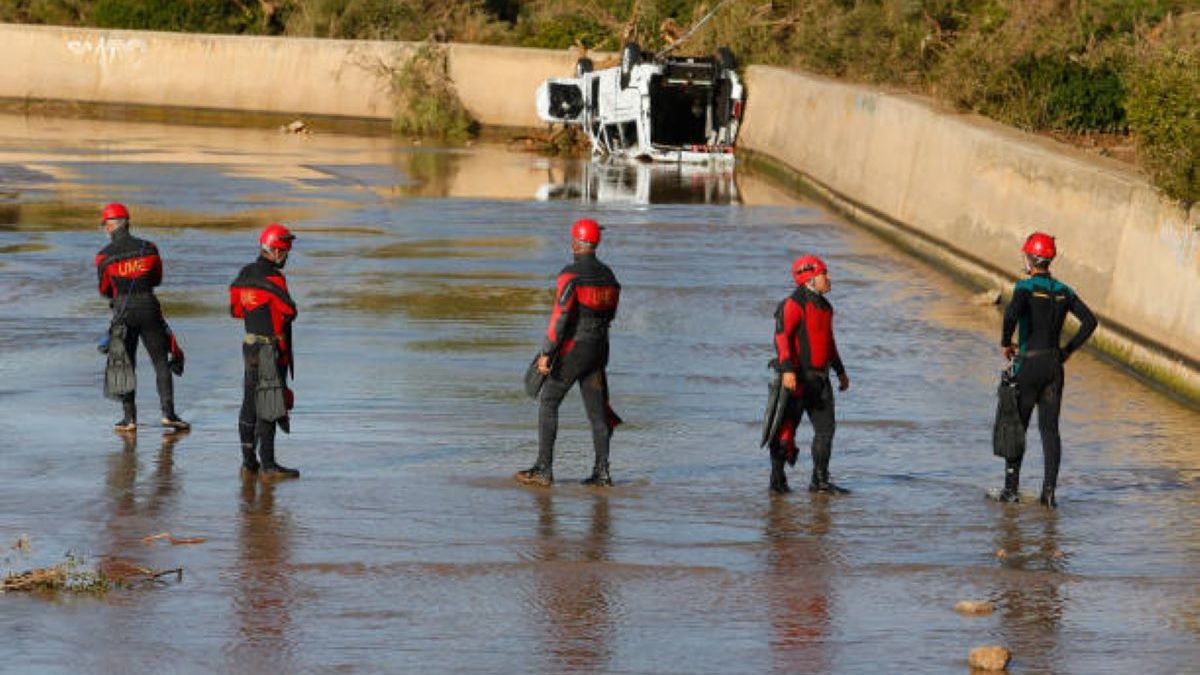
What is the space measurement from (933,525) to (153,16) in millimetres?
43114

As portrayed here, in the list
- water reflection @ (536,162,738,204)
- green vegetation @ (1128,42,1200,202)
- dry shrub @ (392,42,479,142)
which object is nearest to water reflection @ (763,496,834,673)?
green vegetation @ (1128,42,1200,202)

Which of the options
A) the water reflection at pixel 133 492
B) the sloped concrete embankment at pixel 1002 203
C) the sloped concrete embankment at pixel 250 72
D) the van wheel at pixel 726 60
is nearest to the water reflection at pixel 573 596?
the water reflection at pixel 133 492

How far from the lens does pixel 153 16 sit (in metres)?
53.5

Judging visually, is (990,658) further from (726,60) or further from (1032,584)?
(726,60)

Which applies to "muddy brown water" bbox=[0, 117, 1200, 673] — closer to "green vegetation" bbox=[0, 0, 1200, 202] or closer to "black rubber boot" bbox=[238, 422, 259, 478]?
"black rubber boot" bbox=[238, 422, 259, 478]

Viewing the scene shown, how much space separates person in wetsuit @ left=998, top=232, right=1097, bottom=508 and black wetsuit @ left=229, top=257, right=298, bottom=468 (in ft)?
14.6

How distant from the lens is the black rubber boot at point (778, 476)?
1381 cm

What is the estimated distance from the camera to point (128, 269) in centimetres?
1562

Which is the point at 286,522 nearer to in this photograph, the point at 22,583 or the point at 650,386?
the point at 22,583

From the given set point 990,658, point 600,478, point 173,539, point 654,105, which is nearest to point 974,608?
point 990,658

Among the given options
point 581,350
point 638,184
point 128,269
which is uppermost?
point 128,269

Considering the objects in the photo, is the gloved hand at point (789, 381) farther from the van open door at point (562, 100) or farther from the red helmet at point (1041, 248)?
the van open door at point (562, 100)

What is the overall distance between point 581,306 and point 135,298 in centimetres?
350

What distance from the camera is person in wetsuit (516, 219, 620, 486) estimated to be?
14.0 meters
